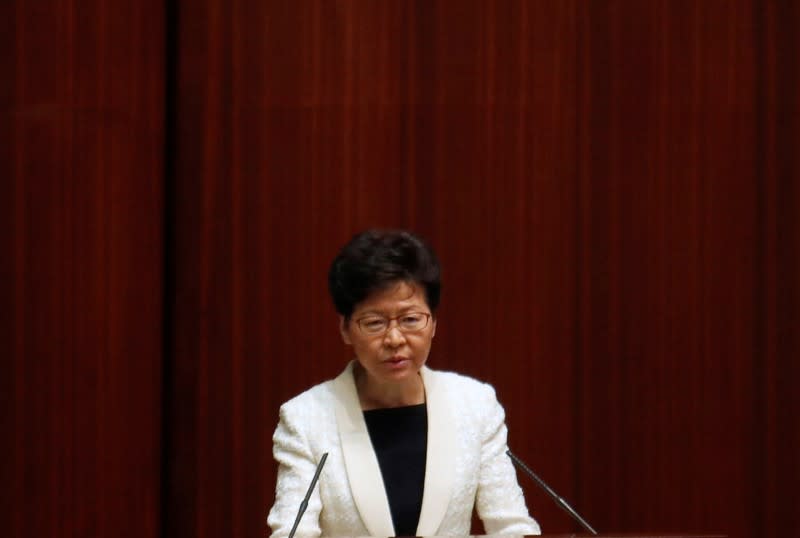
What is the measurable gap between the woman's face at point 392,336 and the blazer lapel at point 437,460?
93 mm

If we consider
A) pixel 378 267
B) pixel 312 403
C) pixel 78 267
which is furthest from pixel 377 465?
pixel 78 267

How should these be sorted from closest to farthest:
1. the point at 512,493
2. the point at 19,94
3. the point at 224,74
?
1. the point at 512,493
2. the point at 19,94
3. the point at 224,74

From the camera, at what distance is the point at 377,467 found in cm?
163

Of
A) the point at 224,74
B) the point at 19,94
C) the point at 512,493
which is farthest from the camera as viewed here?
the point at 224,74

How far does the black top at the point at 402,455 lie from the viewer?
5.37 feet

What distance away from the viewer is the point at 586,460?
2.46 m

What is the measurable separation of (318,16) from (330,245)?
49cm

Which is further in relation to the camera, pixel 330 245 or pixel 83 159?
pixel 330 245

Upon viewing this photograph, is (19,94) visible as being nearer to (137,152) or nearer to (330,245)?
(137,152)

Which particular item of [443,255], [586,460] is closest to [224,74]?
[443,255]

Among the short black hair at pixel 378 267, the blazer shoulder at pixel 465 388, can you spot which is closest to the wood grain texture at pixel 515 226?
the blazer shoulder at pixel 465 388

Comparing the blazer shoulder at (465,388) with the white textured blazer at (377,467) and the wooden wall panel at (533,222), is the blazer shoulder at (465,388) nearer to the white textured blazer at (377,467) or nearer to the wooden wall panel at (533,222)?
the white textured blazer at (377,467)

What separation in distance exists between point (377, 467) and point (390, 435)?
0.24 ft

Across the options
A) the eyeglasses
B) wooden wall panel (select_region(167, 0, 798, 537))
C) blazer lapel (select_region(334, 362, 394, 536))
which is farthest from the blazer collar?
wooden wall panel (select_region(167, 0, 798, 537))
